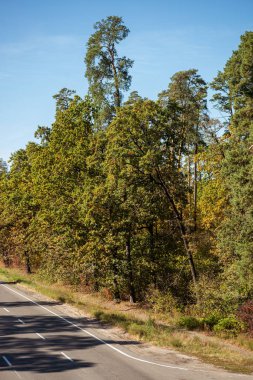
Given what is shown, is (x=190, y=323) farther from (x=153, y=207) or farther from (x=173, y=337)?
(x=153, y=207)

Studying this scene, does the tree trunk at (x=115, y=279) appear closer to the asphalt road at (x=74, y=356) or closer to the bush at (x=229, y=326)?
the asphalt road at (x=74, y=356)

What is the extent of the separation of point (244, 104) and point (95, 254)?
628 inches

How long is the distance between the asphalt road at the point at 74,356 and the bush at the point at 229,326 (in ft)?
17.3

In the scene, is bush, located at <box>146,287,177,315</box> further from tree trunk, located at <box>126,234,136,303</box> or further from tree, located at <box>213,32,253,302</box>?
tree, located at <box>213,32,253,302</box>

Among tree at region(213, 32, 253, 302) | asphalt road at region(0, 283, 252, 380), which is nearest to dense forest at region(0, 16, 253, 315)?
tree at region(213, 32, 253, 302)

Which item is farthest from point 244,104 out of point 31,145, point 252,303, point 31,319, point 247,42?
point 31,145

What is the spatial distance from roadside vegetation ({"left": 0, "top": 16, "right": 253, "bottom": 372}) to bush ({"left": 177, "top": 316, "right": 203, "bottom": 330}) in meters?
0.06

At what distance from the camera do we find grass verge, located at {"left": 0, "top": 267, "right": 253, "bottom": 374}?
1834 cm

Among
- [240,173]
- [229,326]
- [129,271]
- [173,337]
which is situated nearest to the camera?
[173,337]

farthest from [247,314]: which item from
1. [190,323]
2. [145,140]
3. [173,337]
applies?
[145,140]

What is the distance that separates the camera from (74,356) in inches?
723

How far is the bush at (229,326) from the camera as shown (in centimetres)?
2255

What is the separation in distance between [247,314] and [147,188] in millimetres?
11279

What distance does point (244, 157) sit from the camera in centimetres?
2291
